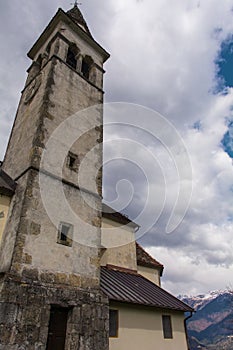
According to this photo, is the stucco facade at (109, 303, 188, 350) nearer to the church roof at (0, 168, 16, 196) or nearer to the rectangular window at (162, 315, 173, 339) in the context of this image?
the rectangular window at (162, 315, 173, 339)

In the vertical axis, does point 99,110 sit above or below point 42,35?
below

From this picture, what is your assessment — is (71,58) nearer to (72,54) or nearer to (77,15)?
(72,54)

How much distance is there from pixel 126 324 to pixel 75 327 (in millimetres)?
3423

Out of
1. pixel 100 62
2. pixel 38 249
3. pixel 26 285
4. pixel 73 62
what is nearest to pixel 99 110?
pixel 73 62

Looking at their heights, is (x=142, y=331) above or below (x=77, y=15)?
below

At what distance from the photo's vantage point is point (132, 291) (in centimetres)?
1327

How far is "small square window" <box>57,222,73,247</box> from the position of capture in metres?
10.5

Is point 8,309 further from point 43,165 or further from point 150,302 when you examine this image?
point 150,302

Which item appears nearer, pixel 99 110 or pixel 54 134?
pixel 54 134

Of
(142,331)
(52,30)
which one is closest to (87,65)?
(52,30)

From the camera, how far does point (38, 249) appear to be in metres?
9.46

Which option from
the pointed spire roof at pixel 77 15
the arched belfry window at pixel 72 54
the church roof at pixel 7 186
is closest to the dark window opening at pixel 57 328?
the church roof at pixel 7 186

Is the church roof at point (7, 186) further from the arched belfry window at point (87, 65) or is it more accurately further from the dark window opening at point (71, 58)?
the arched belfry window at point (87, 65)

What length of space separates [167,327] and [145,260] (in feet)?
21.1
